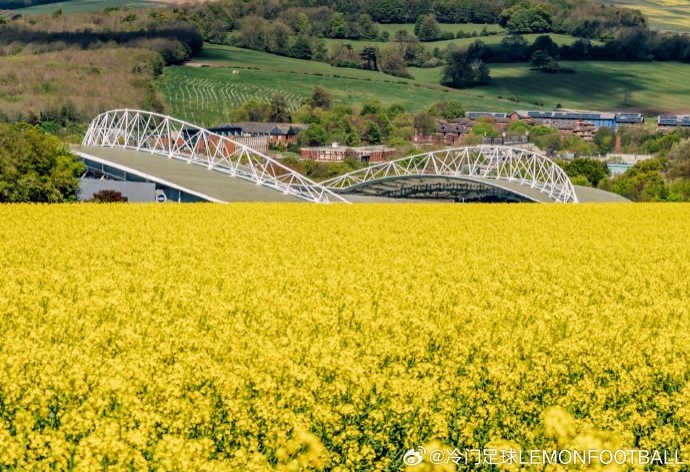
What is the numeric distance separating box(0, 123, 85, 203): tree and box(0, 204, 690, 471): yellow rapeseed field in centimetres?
3903

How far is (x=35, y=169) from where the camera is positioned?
76000 mm

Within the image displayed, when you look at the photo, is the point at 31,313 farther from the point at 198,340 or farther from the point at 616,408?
the point at 616,408

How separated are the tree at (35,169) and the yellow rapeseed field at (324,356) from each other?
39.0 metres

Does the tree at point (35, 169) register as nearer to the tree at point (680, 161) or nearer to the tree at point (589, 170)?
the tree at point (680, 161)

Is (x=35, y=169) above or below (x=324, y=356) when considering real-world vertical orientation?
below

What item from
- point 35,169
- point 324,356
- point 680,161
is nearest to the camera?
point 324,356

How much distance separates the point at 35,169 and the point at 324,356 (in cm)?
6383

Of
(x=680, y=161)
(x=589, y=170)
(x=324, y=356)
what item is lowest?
(x=589, y=170)

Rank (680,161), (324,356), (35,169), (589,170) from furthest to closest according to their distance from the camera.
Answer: (589,170)
(680,161)
(35,169)
(324,356)

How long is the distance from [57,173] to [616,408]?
65212 millimetres

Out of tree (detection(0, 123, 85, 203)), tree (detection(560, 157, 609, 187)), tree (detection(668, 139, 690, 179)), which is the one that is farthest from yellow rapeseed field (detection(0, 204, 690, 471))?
tree (detection(560, 157, 609, 187))

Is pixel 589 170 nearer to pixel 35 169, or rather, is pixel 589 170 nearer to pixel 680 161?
pixel 680 161

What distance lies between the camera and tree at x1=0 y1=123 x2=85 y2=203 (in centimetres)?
7175

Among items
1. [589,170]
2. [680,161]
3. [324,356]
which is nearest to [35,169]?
[324,356]
